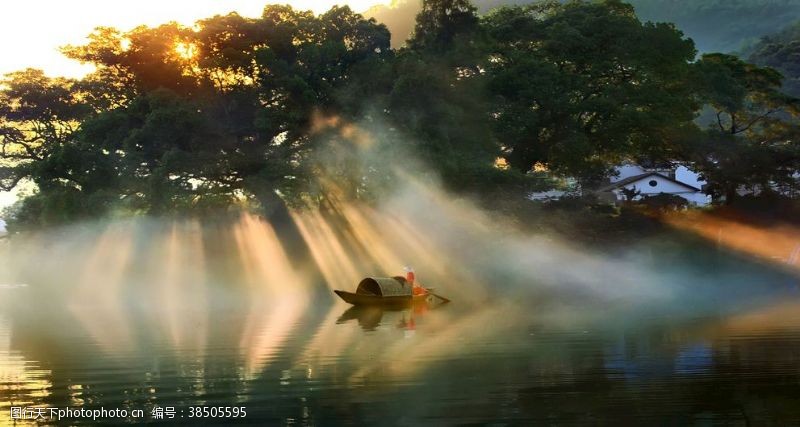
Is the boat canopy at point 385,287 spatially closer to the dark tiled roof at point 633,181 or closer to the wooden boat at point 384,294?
the wooden boat at point 384,294

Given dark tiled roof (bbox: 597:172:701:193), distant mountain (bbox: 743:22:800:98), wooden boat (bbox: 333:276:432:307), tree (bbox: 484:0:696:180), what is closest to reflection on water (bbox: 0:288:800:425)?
wooden boat (bbox: 333:276:432:307)

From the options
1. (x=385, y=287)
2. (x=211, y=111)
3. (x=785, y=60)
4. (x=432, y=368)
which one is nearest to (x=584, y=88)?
(x=211, y=111)

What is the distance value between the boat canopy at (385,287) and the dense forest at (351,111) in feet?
40.9

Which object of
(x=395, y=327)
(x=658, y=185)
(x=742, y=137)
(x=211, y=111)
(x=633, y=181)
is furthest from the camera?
(x=658, y=185)

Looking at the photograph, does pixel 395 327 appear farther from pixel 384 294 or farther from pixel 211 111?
pixel 211 111

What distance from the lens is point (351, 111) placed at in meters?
53.8

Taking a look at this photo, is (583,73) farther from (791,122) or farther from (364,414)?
(364,414)

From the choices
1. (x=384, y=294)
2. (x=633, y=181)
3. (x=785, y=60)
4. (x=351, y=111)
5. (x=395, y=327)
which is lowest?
(x=395, y=327)

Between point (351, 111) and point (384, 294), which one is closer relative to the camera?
point (384, 294)

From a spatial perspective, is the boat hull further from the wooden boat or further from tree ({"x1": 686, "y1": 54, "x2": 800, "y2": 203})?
tree ({"x1": 686, "y1": 54, "x2": 800, "y2": 203})

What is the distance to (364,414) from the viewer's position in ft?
53.9

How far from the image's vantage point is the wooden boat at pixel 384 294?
39625mm

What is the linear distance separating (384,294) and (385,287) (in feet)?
1.15

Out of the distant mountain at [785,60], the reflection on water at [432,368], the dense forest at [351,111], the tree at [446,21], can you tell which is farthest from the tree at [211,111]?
the distant mountain at [785,60]
